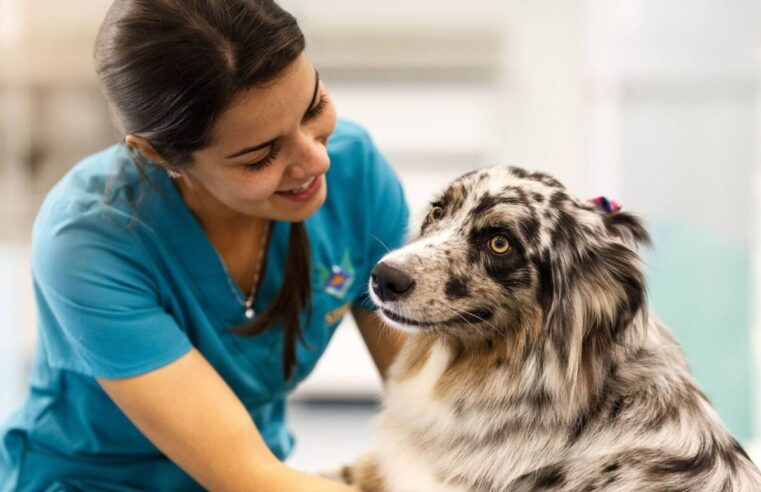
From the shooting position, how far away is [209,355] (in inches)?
70.3

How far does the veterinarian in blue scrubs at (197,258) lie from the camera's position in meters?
1.44

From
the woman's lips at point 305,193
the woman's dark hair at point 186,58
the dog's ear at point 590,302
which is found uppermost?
the woman's dark hair at point 186,58

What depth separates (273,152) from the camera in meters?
1.56

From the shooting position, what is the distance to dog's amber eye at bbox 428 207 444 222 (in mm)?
1662

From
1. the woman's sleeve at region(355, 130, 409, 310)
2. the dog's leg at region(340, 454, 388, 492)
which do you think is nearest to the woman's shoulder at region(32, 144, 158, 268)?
the woman's sleeve at region(355, 130, 409, 310)

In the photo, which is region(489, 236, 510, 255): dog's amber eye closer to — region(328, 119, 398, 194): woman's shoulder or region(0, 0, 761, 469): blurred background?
region(328, 119, 398, 194): woman's shoulder

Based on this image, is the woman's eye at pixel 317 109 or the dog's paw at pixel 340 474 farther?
the dog's paw at pixel 340 474

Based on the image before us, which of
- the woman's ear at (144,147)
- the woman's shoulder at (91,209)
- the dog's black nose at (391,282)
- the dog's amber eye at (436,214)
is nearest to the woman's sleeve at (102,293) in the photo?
the woman's shoulder at (91,209)

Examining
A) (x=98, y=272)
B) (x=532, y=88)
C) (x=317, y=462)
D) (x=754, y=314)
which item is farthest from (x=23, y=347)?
(x=754, y=314)

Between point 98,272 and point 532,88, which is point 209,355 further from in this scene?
point 532,88

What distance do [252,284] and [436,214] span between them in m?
0.44

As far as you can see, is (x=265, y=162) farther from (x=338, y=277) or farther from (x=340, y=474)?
(x=340, y=474)

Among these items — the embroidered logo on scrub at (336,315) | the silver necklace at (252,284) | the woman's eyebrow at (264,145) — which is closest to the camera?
the woman's eyebrow at (264,145)

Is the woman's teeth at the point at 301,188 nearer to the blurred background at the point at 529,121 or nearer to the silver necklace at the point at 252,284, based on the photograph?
the silver necklace at the point at 252,284
